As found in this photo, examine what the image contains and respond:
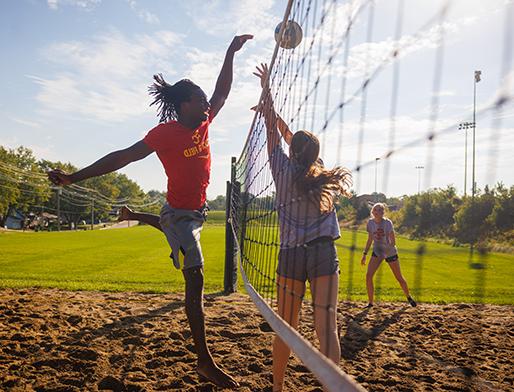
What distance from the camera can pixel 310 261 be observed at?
8.64ft

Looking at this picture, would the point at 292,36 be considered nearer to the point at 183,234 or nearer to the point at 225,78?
the point at 225,78

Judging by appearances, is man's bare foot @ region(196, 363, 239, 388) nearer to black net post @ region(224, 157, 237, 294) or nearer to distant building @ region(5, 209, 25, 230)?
black net post @ region(224, 157, 237, 294)

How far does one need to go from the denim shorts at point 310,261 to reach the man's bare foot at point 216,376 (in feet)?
2.91

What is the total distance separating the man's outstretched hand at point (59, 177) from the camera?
10.6ft

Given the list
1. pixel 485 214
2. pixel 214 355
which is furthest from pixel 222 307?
pixel 485 214

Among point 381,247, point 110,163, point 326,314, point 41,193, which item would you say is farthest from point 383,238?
point 41,193

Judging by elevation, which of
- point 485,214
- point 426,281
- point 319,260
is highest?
point 485,214

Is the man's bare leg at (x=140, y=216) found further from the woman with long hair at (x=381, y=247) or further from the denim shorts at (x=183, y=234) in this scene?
the woman with long hair at (x=381, y=247)

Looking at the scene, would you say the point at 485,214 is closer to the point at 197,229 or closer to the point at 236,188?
the point at 197,229

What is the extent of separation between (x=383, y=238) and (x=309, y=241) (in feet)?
13.3

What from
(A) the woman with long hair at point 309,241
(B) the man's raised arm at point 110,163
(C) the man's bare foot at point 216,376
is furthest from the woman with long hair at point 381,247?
(B) the man's raised arm at point 110,163

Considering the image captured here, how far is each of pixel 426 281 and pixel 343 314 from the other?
6.42m

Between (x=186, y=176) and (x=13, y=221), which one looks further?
Answer: (x=13, y=221)

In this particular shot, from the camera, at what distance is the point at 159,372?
3.29 metres
